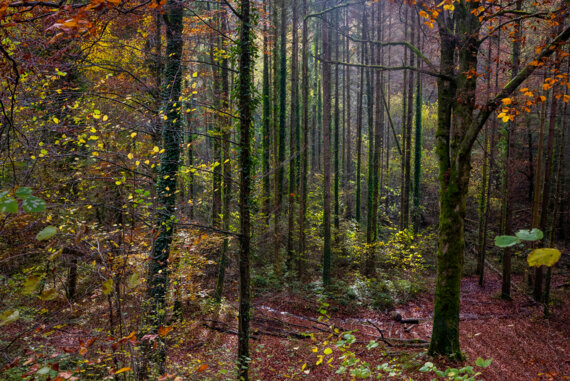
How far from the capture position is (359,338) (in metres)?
8.18

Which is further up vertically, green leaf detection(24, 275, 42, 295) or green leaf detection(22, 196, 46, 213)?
green leaf detection(22, 196, 46, 213)

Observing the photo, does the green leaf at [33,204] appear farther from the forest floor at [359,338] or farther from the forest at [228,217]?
the forest floor at [359,338]

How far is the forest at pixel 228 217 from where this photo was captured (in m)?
3.30

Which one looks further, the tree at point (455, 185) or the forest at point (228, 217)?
the tree at point (455, 185)

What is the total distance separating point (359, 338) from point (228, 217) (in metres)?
4.87

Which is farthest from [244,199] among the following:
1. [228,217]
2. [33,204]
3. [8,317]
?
[228,217]

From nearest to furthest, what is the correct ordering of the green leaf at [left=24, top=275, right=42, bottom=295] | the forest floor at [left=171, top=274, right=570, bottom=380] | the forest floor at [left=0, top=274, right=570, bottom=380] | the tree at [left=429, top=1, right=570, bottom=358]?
the green leaf at [left=24, top=275, right=42, bottom=295] < the tree at [left=429, top=1, right=570, bottom=358] < the forest floor at [left=0, top=274, right=570, bottom=380] < the forest floor at [left=171, top=274, right=570, bottom=380]

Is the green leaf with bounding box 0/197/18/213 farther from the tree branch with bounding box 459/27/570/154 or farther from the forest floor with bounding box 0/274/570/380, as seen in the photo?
the tree branch with bounding box 459/27/570/154

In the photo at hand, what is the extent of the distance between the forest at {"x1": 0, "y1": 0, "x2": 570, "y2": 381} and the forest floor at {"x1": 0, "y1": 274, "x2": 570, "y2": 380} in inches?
2.8

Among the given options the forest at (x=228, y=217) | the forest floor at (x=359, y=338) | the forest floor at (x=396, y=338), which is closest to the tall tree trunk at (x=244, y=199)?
the forest at (x=228, y=217)

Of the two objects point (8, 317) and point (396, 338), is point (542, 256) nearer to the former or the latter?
point (8, 317)

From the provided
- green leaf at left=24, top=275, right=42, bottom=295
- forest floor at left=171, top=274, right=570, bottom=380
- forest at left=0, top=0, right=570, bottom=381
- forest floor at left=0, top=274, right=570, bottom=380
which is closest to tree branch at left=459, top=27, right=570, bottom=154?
forest at left=0, top=0, right=570, bottom=381

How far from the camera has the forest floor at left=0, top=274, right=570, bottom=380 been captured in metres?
5.65

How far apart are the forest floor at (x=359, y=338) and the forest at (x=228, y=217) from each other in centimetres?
7
